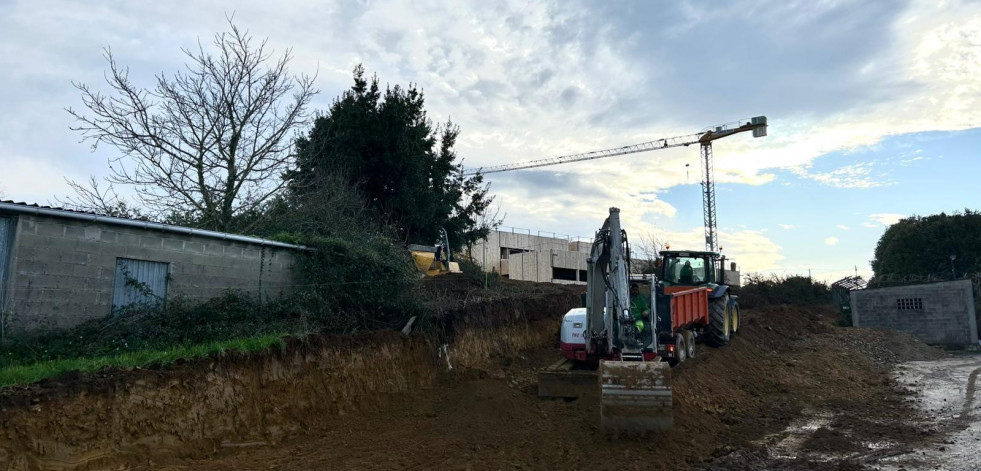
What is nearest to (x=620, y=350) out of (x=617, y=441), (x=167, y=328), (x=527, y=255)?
(x=617, y=441)

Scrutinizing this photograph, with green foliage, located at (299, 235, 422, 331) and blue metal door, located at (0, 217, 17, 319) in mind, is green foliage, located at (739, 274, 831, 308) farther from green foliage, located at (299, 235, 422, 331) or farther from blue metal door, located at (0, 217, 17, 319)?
blue metal door, located at (0, 217, 17, 319)

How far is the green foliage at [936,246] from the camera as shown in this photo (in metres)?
43.8

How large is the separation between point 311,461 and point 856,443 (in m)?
8.06

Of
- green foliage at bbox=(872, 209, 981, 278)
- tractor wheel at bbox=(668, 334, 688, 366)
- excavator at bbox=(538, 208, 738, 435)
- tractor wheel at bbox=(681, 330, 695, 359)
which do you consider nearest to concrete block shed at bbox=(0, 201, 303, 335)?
excavator at bbox=(538, 208, 738, 435)

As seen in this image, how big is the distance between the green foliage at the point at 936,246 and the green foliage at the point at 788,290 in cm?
1165

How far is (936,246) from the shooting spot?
45.0 metres

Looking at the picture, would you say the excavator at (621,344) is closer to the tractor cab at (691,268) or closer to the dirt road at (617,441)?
the dirt road at (617,441)

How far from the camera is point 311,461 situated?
7.81m

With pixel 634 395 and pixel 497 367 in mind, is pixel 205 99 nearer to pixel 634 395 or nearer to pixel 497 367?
pixel 497 367

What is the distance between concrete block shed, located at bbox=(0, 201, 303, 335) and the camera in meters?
8.51

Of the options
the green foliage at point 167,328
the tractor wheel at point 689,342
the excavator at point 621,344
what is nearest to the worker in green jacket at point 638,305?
the excavator at point 621,344

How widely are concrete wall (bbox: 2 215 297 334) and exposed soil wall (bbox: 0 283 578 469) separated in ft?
8.26

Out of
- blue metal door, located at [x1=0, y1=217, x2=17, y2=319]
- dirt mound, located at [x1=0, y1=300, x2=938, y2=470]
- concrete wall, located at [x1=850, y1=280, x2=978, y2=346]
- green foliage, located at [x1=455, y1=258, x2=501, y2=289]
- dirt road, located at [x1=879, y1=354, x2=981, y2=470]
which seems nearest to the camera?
dirt mound, located at [x1=0, y1=300, x2=938, y2=470]

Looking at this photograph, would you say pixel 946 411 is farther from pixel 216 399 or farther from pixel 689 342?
pixel 216 399
